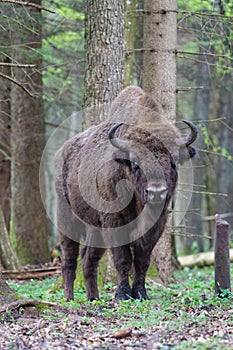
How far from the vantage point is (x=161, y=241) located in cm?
1169

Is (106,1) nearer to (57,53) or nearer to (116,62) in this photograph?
(116,62)

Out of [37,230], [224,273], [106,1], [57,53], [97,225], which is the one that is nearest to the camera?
[224,273]

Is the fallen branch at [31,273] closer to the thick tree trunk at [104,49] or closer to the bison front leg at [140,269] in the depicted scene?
the thick tree trunk at [104,49]

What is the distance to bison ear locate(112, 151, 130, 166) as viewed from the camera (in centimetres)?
841

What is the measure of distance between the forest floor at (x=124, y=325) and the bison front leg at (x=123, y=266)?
0.56 meters

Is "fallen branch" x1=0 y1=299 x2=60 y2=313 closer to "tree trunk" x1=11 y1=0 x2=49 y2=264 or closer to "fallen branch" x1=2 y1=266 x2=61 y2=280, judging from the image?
"fallen branch" x1=2 y1=266 x2=61 y2=280

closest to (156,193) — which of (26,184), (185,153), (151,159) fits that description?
(151,159)

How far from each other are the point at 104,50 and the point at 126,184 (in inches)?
106

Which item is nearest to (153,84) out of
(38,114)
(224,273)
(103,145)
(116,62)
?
(116,62)

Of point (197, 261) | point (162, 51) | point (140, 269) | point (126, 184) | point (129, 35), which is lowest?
point (197, 261)

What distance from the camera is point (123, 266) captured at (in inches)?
342

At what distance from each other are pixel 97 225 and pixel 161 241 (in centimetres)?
275

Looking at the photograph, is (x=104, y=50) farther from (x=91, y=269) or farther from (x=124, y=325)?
(x=124, y=325)

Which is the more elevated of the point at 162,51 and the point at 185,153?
the point at 162,51
